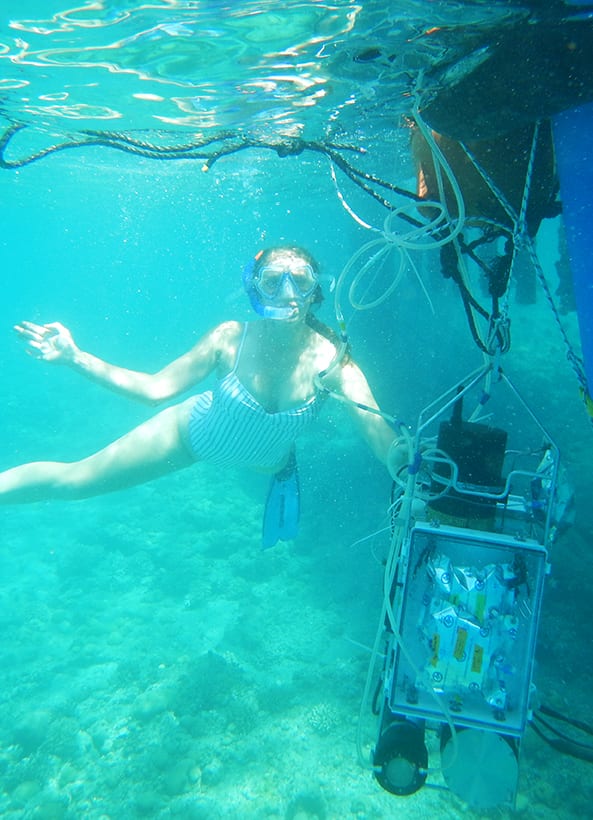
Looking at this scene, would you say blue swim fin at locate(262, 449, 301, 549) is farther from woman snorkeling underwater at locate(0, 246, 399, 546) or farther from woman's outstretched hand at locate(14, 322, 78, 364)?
woman's outstretched hand at locate(14, 322, 78, 364)

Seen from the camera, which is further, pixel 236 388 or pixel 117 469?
pixel 117 469

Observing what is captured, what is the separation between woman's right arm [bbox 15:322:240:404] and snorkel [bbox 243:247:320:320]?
52 cm

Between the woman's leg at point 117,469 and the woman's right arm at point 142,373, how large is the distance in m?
0.42

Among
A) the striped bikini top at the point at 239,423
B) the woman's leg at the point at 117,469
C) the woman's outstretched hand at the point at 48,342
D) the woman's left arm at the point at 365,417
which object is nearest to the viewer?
the woman's left arm at the point at 365,417

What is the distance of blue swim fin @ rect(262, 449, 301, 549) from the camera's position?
540cm

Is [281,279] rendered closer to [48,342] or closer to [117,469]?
[48,342]

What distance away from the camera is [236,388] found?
439 centimetres

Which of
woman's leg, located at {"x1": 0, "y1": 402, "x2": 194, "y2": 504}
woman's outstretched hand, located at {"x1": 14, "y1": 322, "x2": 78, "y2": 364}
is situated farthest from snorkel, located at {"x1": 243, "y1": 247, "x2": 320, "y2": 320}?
woman's outstretched hand, located at {"x1": 14, "y1": 322, "x2": 78, "y2": 364}

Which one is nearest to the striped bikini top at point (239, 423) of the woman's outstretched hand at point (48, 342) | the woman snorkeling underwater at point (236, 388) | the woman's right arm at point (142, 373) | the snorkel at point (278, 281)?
the woman snorkeling underwater at point (236, 388)

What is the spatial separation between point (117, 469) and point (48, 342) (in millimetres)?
1500

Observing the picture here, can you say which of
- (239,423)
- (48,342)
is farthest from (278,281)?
(48,342)

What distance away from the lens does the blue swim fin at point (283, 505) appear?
17.7 feet

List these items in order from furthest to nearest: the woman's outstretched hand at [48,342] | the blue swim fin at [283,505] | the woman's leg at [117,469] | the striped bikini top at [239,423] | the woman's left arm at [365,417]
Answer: the blue swim fin at [283,505], the woman's leg at [117,469], the striped bikini top at [239,423], the woman's outstretched hand at [48,342], the woman's left arm at [365,417]

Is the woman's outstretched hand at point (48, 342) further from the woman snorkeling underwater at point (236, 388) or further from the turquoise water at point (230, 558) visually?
the turquoise water at point (230, 558)
